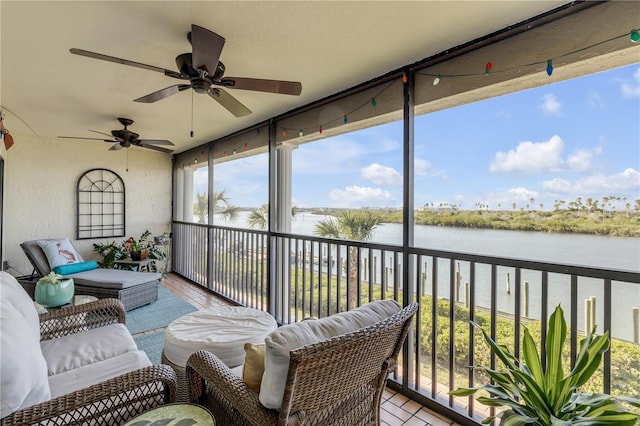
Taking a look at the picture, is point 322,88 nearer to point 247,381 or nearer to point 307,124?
point 307,124

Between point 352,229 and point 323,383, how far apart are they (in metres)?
2.07

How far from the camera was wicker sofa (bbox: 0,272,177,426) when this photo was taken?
114 centimetres

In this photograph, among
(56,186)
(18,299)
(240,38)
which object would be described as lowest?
(18,299)

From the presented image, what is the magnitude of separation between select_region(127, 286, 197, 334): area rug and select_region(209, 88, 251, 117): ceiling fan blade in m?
2.62

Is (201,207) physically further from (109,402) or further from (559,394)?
(559,394)

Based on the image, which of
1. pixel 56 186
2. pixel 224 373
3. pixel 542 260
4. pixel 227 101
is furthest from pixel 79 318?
pixel 56 186

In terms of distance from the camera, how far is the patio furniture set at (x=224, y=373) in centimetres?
112

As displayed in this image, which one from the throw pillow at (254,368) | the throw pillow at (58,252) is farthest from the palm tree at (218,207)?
the throw pillow at (254,368)

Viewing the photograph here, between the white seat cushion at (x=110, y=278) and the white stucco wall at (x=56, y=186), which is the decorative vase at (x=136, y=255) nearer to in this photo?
the white seat cushion at (x=110, y=278)

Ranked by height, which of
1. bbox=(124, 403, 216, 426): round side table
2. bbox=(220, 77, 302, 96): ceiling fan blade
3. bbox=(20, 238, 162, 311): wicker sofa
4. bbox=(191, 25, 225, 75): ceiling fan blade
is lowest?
bbox=(20, 238, 162, 311): wicker sofa

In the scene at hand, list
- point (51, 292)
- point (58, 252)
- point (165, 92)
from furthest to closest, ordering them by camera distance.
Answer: point (58, 252) < point (51, 292) < point (165, 92)

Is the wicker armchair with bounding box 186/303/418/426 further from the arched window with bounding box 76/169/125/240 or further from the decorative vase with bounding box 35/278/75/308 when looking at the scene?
the arched window with bounding box 76/169/125/240

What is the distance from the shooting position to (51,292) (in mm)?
2377

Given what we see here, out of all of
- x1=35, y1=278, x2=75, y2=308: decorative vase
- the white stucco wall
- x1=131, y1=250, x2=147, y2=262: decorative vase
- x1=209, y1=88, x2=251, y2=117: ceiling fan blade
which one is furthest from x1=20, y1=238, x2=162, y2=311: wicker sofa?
x1=209, y1=88, x2=251, y2=117: ceiling fan blade
